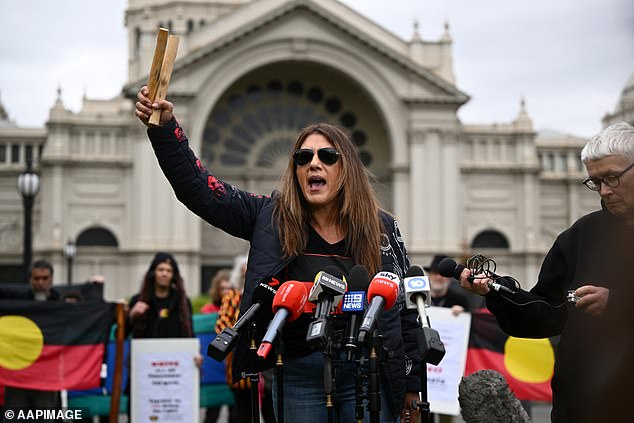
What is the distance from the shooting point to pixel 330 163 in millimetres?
4934

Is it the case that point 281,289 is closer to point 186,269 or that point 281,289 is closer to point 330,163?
point 330,163

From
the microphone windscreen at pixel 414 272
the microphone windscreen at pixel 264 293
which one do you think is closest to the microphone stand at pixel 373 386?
the microphone windscreen at pixel 264 293

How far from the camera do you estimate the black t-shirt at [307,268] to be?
4.72 m

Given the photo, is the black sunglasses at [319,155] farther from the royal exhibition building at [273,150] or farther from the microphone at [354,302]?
the royal exhibition building at [273,150]

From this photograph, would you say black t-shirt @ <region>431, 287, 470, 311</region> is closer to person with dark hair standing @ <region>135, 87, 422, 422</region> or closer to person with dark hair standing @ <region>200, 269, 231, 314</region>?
person with dark hair standing @ <region>200, 269, 231, 314</region>

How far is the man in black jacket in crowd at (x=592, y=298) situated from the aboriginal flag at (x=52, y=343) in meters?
7.16

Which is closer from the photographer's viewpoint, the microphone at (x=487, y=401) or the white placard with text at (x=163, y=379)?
the microphone at (x=487, y=401)

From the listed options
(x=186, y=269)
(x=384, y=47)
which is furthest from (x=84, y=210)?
(x=384, y=47)

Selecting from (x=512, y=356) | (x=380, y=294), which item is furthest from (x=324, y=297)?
(x=512, y=356)

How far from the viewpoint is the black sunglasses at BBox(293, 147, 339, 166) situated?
491 centimetres

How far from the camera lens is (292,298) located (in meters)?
4.28

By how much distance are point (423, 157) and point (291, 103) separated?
7.40 m

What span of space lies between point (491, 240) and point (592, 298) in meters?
45.6

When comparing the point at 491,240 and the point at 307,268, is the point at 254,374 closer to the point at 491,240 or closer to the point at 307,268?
the point at 307,268
